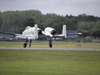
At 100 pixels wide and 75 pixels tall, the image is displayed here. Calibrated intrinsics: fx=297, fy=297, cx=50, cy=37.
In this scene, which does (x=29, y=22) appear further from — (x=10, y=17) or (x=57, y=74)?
(x=57, y=74)

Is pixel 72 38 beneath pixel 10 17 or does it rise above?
beneath

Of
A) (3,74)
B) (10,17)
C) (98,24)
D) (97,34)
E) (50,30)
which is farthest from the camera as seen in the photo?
(10,17)

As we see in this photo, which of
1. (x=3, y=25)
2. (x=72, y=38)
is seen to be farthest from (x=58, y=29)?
(x=3, y=25)

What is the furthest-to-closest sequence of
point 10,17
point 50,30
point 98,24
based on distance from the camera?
point 10,17 → point 98,24 → point 50,30

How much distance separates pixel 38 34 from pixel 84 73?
3959 cm

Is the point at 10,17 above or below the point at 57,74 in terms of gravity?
above

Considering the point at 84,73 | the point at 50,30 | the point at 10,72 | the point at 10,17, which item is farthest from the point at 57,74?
the point at 10,17

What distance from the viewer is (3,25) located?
500 ft

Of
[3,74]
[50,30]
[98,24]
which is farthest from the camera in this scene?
[98,24]

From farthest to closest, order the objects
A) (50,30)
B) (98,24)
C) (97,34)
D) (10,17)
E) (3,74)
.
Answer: (10,17) < (98,24) < (97,34) < (50,30) < (3,74)

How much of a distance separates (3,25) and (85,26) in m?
41.9

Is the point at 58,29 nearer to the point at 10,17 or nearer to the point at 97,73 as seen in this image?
the point at 10,17

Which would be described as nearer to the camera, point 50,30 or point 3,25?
point 50,30

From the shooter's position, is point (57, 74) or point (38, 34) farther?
point (38, 34)
